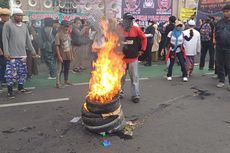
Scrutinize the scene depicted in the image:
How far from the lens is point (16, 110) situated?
6598 mm

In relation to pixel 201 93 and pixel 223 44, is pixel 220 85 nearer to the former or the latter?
pixel 201 93

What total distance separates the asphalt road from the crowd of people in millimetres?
728

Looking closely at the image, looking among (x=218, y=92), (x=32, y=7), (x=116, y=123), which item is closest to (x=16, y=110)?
(x=116, y=123)

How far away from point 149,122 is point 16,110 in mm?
2817

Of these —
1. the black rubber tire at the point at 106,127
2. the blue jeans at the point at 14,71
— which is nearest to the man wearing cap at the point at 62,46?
the blue jeans at the point at 14,71

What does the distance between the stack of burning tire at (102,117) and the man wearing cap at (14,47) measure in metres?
2.99

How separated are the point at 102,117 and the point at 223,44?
16.5ft

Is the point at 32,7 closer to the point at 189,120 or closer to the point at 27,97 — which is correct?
the point at 27,97

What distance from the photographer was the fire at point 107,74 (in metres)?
5.44

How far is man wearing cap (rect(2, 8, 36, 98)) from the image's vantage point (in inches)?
286

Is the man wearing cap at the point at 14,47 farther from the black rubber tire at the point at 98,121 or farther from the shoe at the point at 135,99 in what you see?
the black rubber tire at the point at 98,121

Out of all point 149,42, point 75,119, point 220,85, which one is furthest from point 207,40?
point 75,119

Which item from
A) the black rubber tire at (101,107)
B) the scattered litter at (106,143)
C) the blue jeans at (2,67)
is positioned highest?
the blue jeans at (2,67)

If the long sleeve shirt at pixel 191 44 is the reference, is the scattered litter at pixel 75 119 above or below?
below
